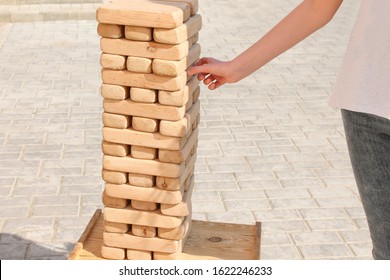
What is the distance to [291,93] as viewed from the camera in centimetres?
813

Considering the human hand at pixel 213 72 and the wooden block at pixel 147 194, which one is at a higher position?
the human hand at pixel 213 72

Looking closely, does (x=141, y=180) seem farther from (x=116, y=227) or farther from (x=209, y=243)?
(x=209, y=243)

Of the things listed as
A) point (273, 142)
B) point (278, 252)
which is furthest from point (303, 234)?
point (273, 142)

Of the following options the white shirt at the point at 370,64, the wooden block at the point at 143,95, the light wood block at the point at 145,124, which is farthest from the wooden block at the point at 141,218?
the white shirt at the point at 370,64

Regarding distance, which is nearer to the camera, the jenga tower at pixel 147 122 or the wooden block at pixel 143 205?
the jenga tower at pixel 147 122

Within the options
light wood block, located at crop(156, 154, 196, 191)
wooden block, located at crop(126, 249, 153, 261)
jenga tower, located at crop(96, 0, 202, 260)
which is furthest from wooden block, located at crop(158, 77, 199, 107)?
wooden block, located at crop(126, 249, 153, 261)

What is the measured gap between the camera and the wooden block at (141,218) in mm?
3146

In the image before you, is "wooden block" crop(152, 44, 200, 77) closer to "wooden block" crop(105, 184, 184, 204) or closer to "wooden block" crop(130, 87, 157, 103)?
"wooden block" crop(130, 87, 157, 103)

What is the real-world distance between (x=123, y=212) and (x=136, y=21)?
0.82 meters

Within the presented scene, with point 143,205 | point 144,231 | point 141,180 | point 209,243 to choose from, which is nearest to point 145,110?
point 141,180

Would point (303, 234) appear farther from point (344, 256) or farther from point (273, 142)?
point (273, 142)

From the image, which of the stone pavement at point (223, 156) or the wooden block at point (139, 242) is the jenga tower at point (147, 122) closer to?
the wooden block at point (139, 242)

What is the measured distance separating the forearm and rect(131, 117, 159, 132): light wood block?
1.26 feet

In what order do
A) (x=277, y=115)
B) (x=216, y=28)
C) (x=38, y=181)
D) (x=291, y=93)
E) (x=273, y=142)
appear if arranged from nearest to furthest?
1. (x=38, y=181)
2. (x=273, y=142)
3. (x=277, y=115)
4. (x=291, y=93)
5. (x=216, y=28)
